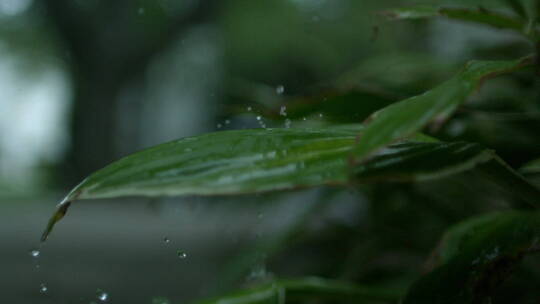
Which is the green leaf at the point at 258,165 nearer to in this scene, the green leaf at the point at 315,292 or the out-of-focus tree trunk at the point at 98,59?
the green leaf at the point at 315,292

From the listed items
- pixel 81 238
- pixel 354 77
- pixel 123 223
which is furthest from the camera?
pixel 123 223

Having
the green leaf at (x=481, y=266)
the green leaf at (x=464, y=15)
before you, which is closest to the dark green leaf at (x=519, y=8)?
the green leaf at (x=464, y=15)

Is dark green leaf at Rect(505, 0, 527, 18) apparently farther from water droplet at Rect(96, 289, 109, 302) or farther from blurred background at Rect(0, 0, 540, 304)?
blurred background at Rect(0, 0, 540, 304)

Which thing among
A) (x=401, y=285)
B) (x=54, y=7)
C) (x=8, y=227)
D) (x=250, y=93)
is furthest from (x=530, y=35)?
(x=54, y=7)

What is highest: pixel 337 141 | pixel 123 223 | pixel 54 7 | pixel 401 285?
pixel 54 7

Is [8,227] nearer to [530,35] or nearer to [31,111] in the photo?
[31,111]

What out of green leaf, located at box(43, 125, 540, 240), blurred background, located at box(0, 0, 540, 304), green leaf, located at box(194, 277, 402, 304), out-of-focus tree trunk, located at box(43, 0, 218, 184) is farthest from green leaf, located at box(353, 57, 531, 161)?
out-of-focus tree trunk, located at box(43, 0, 218, 184)

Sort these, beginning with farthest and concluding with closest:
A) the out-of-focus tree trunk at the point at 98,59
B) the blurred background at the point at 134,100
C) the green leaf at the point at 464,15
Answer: the out-of-focus tree trunk at the point at 98,59 < the blurred background at the point at 134,100 < the green leaf at the point at 464,15
